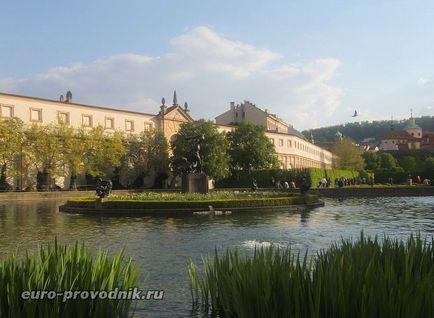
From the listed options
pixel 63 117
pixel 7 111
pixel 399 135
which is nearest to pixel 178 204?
pixel 7 111

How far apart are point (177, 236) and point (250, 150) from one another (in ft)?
212

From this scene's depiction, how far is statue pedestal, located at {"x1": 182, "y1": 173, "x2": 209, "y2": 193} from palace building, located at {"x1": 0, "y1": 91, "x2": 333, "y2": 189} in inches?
1377

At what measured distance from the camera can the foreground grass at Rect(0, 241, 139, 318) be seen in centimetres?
540

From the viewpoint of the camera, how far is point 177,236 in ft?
58.7

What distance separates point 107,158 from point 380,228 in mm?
55161

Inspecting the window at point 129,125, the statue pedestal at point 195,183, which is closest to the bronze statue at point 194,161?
the statue pedestal at point 195,183

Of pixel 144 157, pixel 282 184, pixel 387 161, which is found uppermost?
pixel 144 157

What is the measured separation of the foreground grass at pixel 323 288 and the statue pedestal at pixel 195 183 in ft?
107

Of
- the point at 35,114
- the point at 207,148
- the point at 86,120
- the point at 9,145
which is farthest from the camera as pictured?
the point at 86,120

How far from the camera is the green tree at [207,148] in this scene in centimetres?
7231

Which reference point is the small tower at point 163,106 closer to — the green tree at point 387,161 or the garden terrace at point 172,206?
the garden terrace at point 172,206

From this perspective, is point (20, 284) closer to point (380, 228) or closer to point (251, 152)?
point (380, 228)

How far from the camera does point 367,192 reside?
56594 mm

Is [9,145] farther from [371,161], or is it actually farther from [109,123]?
[371,161]
